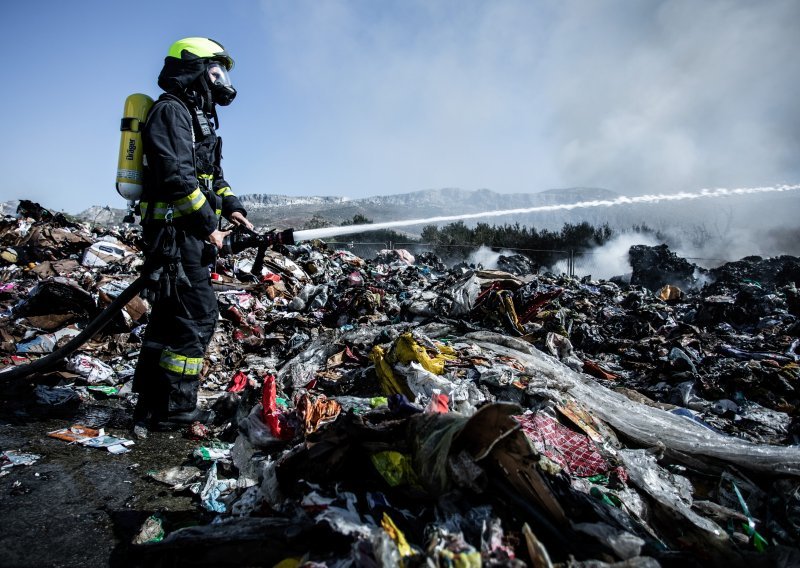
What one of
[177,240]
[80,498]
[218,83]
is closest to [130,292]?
[177,240]

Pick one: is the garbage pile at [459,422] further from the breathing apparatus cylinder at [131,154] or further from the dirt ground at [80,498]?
the breathing apparatus cylinder at [131,154]

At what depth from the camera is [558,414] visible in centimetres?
243

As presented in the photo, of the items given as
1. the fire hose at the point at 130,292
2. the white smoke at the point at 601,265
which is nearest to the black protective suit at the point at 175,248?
the fire hose at the point at 130,292

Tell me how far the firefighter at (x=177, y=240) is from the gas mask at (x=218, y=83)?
1cm

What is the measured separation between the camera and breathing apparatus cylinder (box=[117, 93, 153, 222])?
257 centimetres

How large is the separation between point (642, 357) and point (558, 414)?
3.13 meters

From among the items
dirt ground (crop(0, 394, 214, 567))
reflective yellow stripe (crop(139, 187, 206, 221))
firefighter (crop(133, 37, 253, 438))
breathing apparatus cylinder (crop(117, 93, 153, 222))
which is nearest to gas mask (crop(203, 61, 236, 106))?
firefighter (crop(133, 37, 253, 438))

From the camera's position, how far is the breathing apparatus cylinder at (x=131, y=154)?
257 centimetres

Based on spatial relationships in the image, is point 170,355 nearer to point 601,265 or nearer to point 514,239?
point 601,265

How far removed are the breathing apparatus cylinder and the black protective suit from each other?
2.3 inches

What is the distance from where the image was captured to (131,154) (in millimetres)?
2576

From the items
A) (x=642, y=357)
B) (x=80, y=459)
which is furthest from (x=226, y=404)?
(x=642, y=357)

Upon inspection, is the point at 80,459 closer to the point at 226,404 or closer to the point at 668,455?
the point at 226,404

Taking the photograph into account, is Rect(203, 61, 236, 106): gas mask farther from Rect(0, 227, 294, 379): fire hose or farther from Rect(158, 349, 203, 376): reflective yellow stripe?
Rect(158, 349, 203, 376): reflective yellow stripe
